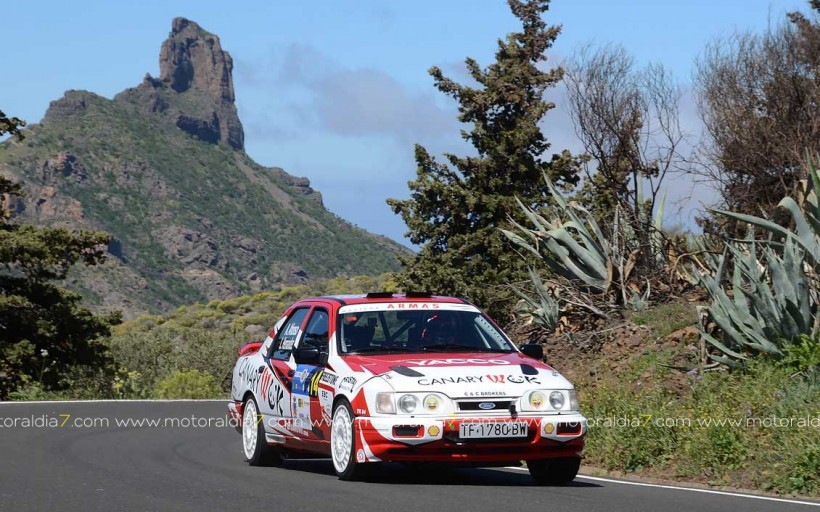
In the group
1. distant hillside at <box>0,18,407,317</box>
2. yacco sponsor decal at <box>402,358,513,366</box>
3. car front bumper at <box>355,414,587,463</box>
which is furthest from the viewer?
distant hillside at <box>0,18,407,317</box>

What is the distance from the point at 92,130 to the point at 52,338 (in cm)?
13550

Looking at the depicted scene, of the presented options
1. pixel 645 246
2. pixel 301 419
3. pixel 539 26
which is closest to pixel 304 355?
pixel 301 419

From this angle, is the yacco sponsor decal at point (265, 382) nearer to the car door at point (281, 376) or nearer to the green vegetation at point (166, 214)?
the car door at point (281, 376)

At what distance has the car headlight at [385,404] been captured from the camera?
393 inches

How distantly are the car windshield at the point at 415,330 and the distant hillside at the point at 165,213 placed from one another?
346 feet

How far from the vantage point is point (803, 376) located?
529 inches

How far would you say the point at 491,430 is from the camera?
996 centimetres

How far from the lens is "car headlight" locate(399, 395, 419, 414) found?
32.7 ft

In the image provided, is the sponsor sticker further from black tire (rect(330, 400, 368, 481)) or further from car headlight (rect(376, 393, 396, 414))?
car headlight (rect(376, 393, 396, 414))

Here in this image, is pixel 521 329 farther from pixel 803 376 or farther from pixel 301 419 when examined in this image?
pixel 301 419

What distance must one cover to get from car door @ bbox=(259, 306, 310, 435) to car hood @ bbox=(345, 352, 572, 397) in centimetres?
137

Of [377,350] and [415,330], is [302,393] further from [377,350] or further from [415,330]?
[415,330]
